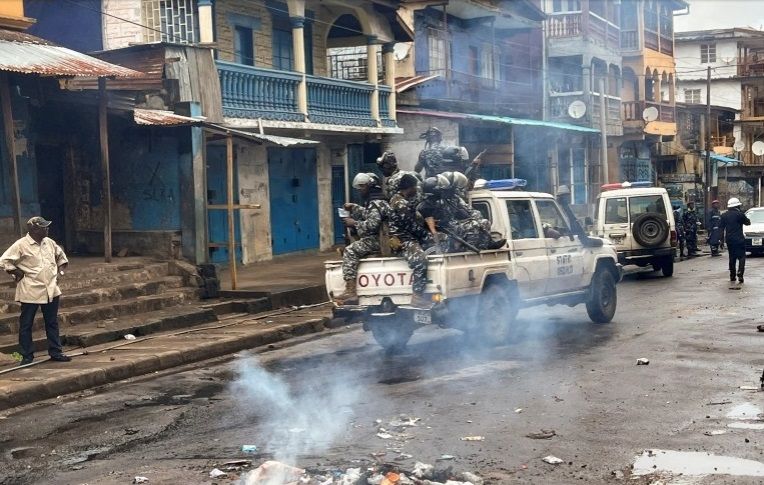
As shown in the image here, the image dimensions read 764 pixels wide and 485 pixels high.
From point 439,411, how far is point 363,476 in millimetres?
2144

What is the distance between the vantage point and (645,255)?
64.0ft

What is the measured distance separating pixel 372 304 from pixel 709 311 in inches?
225

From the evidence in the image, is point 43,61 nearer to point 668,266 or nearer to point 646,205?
point 646,205

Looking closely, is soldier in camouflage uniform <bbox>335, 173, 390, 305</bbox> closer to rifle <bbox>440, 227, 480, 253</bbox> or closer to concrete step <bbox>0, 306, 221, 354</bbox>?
rifle <bbox>440, 227, 480, 253</bbox>

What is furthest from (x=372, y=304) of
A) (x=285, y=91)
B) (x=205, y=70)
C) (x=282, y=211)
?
(x=282, y=211)

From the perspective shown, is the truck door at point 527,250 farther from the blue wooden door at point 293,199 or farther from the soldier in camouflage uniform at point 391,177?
the blue wooden door at point 293,199

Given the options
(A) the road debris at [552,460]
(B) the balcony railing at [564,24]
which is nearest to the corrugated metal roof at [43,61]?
(A) the road debris at [552,460]

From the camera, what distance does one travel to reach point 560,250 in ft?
39.3

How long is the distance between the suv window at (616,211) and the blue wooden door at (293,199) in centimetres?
731

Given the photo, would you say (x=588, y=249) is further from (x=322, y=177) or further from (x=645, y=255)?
(x=322, y=177)

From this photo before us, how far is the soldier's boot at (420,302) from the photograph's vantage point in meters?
10.0

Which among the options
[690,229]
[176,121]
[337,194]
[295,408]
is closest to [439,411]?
[295,408]

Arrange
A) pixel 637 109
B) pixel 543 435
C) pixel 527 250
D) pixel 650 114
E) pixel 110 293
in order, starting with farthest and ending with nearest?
pixel 637 109 < pixel 650 114 < pixel 110 293 < pixel 527 250 < pixel 543 435

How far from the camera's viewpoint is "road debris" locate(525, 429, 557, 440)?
21.7 ft
